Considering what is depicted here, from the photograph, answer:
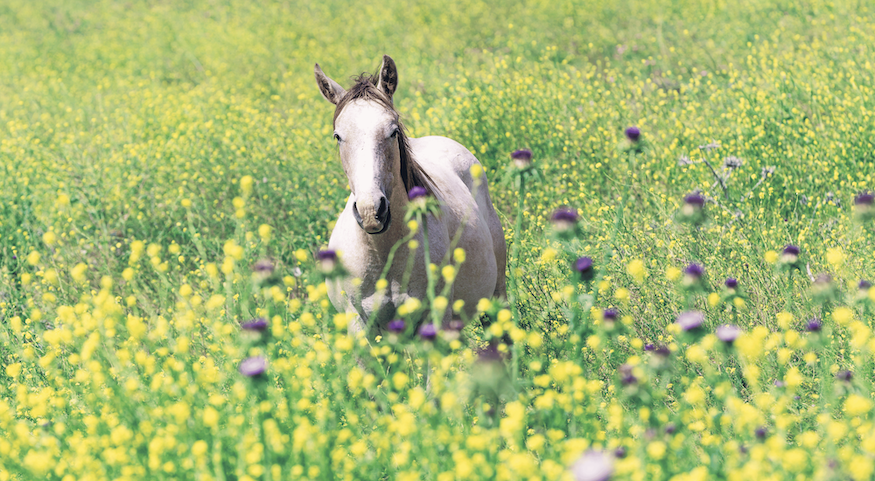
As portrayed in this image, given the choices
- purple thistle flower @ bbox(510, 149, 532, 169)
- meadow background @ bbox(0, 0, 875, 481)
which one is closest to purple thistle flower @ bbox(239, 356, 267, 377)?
meadow background @ bbox(0, 0, 875, 481)

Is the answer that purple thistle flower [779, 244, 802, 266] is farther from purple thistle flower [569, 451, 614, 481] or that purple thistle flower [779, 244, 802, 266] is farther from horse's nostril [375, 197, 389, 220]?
horse's nostril [375, 197, 389, 220]

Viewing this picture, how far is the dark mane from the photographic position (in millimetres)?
3047

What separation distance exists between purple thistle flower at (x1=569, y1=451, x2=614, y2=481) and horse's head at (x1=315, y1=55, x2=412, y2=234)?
1407 mm

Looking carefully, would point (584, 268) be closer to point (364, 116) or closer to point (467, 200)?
point (364, 116)

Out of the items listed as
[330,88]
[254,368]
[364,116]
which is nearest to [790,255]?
[364,116]

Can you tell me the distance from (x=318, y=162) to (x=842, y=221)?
14.8 ft

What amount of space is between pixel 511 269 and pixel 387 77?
134cm

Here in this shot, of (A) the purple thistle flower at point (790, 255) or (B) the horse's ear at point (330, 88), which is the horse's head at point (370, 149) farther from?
(A) the purple thistle flower at point (790, 255)

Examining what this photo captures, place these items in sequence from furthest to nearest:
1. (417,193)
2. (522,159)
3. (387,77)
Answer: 1. (387,77)
2. (417,193)
3. (522,159)

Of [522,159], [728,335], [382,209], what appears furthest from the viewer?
[382,209]

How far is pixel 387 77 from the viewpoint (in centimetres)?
335

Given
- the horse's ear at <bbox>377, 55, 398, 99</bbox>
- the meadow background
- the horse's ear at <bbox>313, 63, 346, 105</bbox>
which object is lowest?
the meadow background

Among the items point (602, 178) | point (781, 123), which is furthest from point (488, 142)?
point (781, 123)

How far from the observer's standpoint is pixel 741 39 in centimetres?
790
